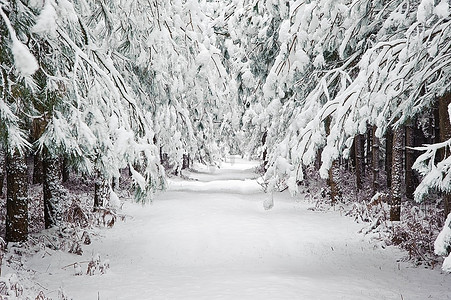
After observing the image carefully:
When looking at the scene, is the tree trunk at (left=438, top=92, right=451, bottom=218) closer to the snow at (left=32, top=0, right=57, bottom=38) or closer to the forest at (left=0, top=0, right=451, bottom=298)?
the forest at (left=0, top=0, right=451, bottom=298)

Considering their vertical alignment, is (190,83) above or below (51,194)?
above

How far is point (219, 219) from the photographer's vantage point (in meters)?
12.9

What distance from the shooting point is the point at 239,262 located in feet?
28.9

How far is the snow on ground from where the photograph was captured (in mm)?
6527

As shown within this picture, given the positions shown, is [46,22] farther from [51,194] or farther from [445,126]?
[51,194]

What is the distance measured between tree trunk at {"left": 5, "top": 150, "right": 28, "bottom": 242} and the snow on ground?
0.84 m

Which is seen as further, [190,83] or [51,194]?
[51,194]

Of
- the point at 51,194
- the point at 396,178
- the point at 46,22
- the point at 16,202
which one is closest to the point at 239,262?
the point at 16,202

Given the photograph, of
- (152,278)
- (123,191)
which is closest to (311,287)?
(152,278)

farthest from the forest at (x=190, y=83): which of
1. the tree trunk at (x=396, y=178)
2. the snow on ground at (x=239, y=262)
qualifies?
the tree trunk at (x=396, y=178)

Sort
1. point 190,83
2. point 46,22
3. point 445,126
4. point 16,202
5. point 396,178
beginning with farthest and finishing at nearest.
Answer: point 396,178, point 16,202, point 445,126, point 190,83, point 46,22

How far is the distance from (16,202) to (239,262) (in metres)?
4.83

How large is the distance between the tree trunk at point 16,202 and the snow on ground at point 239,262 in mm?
844

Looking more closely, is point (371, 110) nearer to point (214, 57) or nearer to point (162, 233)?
point (214, 57)
